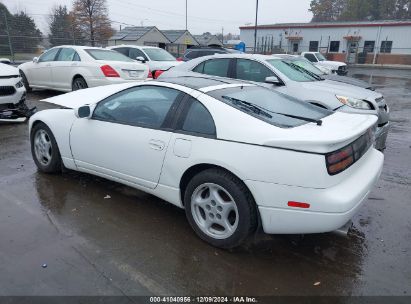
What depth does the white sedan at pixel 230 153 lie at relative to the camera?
9.16 feet

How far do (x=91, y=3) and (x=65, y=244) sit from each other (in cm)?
4681

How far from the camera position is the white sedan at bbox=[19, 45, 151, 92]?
927cm

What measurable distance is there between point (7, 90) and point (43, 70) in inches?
138

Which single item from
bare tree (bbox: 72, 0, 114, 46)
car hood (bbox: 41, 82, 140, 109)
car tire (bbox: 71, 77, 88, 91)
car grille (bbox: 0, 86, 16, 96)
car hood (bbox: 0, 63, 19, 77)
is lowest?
car tire (bbox: 71, 77, 88, 91)

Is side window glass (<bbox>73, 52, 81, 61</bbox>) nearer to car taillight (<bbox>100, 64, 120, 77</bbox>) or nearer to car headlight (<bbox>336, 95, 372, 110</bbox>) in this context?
car taillight (<bbox>100, 64, 120, 77</bbox>)

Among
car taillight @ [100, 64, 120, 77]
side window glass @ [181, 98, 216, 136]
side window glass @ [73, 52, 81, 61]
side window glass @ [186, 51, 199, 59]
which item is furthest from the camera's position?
side window glass @ [186, 51, 199, 59]

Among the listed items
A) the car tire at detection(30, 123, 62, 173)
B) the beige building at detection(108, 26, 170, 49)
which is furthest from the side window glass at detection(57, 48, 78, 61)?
the beige building at detection(108, 26, 170, 49)

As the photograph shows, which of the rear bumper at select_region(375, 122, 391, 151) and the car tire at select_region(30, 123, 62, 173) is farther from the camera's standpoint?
the rear bumper at select_region(375, 122, 391, 151)

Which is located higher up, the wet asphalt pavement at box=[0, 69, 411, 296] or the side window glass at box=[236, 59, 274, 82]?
the side window glass at box=[236, 59, 274, 82]

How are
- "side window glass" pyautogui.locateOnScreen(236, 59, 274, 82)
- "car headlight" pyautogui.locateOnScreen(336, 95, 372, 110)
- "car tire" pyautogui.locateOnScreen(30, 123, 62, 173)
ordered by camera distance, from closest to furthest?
"car tire" pyautogui.locateOnScreen(30, 123, 62, 173)
"car headlight" pyautogui.locateOnScreen(336, 95, 372, 110)
"side window glass" pyautogui.locateOnScreen(236, 59, 274, 82)

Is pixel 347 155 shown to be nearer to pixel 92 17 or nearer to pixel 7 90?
pixel 7 90

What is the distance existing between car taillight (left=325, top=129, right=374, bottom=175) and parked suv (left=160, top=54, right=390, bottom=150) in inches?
101

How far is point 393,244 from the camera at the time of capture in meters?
3.38

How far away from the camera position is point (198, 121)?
3.29 m
